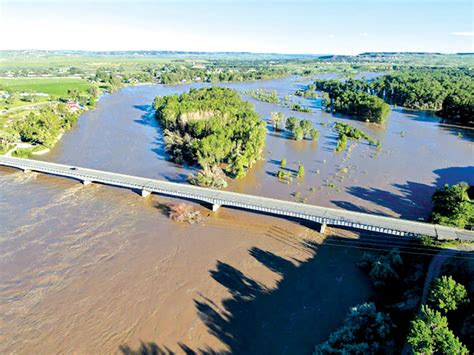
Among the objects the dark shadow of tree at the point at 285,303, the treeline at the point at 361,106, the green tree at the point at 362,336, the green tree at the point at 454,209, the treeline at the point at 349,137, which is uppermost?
the treeline at the point at 361,106

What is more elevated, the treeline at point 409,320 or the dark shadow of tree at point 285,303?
the treeline at point 409,320

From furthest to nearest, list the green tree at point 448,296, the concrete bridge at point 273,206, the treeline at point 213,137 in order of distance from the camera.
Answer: the treeline at point 213,137 < the concrete bridge at point 273,206 < the green tree at point 448,296

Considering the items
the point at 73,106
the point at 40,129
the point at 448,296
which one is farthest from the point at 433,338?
the point at 73,106

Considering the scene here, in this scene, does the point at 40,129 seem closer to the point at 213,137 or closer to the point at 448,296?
the point at 213,137

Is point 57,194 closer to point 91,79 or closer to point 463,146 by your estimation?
point 463,146

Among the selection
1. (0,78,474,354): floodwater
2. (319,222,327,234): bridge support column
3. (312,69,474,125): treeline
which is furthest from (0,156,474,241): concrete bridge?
(312,69,474,125): treeline

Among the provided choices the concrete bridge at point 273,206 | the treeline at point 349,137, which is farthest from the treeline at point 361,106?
the concrete bridge at point 273,206

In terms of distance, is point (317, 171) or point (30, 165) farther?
point (317, 171)

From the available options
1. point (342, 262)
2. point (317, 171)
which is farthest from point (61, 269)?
point (317, 171)

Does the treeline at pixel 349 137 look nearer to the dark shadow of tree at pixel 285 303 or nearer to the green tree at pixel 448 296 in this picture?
the dark shadow of tree at pixel 285 303
